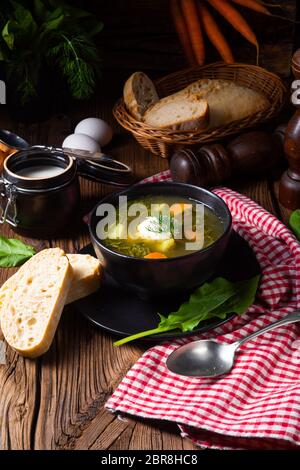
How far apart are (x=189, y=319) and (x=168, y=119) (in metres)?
1.01

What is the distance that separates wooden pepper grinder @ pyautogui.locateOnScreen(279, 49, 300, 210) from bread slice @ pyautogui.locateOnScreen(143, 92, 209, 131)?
36 centimetres

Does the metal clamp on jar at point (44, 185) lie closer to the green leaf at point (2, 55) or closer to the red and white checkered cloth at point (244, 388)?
the green leaf at point (2, 55)

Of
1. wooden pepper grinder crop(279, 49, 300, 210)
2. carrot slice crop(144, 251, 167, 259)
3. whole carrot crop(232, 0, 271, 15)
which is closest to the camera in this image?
carrot slice crop(144, 251, 167, 259)

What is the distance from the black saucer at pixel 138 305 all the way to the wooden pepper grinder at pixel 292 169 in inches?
15.0

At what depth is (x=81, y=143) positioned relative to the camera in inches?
95.1

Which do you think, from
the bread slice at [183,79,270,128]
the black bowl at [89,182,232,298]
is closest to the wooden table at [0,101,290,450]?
the black bowl at [89,182,232,298]

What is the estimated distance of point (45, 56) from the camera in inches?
102

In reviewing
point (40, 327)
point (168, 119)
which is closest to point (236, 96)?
point (168, 119)

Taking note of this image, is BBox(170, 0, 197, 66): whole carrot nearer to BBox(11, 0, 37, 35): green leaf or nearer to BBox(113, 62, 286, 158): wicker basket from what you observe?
BBox(113, 62, 286, 158): wicker basket

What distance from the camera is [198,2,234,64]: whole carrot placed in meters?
2.85

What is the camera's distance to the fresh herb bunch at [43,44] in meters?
2.46

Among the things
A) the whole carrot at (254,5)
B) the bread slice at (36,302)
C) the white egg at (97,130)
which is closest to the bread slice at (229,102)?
the white egg at (97,130)
